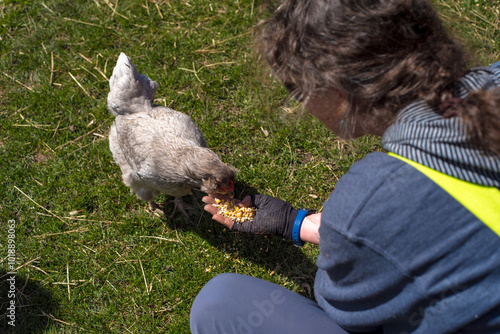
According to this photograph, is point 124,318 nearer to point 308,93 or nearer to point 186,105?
point 186,105

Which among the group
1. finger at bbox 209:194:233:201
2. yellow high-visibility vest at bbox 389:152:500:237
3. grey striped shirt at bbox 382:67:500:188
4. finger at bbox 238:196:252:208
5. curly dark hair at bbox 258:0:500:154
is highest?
curly dark hair at bbox 258:0:500:154

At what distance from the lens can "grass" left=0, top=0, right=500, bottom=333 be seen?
10.3ft

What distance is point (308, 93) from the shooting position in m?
1.48

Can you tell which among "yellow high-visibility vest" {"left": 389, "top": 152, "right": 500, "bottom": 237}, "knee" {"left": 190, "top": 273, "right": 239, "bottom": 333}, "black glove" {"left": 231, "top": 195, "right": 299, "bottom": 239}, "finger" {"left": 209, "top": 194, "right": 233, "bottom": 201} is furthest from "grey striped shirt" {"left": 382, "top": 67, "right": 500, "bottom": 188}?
"finger" {"left": 209, "top": 194, "right": 233, "bottom": 201}

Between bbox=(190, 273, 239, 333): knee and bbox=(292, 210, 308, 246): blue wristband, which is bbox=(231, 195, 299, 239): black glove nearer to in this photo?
bbox=(292, 210, 308, 246): blue wristband

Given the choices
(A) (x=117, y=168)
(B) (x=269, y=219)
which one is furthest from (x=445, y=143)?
(A) (x=117, y=168)

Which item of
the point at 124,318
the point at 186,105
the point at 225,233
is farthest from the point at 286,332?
the point at 186,105

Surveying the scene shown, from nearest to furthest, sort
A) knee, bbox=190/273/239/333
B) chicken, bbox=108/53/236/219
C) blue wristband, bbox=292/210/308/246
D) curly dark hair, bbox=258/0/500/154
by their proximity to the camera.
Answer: curly dark hair, bbox=258/0/500/154
knee, bbox=190/273/239/333
blue wristband, bbox=292/210/308/246
chicken, bbox=108/53/236/219

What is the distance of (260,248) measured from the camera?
3.23 m

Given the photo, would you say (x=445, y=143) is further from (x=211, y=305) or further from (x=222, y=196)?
(x=222, y=196)

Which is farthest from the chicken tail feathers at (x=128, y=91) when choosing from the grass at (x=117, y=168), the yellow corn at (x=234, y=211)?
the yellow corn at (x=234, y=211)

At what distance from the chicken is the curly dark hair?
134 centimetres

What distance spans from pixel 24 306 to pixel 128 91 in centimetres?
203

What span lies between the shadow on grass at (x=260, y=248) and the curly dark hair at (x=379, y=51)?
6.56 feet
